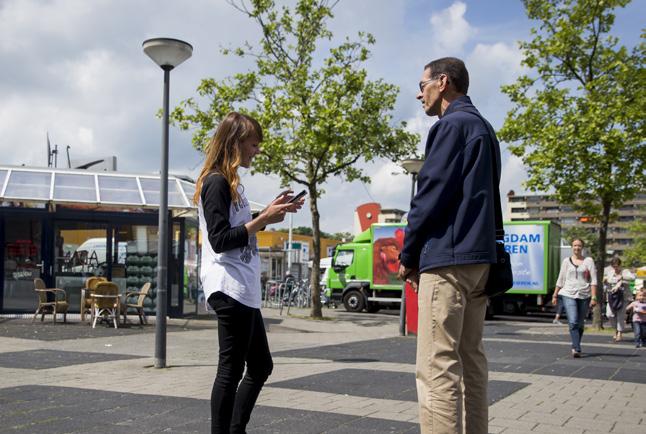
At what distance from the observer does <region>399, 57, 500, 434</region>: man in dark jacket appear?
305cm

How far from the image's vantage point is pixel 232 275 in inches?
138

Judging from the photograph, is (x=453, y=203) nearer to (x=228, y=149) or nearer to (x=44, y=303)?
(x=228, y=149)

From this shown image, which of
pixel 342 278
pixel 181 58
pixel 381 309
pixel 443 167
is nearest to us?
pixel 443 167

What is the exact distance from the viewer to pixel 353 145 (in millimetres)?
18906

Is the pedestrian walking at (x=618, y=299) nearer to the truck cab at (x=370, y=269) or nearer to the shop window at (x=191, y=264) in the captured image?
the truck cab at (x=370, y=269)

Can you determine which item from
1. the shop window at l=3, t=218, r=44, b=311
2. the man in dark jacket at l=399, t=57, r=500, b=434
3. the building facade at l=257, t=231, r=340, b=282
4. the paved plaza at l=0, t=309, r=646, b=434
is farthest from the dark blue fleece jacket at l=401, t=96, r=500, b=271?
the building facade at l=257, t=231, r=340, b=282

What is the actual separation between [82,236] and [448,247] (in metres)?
15.2

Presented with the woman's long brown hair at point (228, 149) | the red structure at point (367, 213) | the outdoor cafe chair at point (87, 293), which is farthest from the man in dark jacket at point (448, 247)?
the red structure at point (367, 213)

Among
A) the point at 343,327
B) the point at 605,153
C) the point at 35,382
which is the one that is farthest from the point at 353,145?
the point at 35,382

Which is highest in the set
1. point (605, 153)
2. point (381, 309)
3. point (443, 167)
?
point (605, 153)

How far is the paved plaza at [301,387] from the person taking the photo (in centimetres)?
507

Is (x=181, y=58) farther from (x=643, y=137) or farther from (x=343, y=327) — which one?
(x=643, y=137)

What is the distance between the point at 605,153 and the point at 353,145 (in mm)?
6262

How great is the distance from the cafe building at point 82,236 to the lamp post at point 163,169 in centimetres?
774
